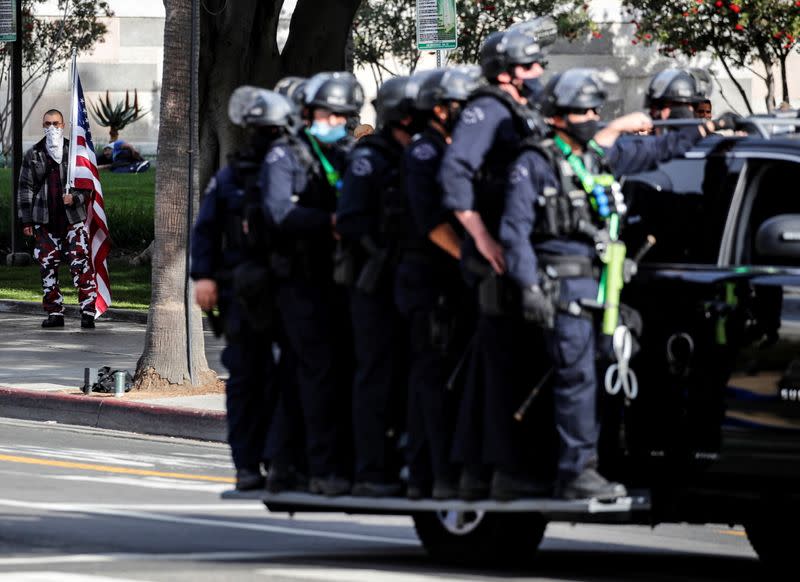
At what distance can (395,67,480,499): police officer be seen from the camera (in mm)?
8086

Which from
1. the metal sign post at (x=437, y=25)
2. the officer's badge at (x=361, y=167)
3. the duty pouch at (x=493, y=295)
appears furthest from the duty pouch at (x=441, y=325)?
the metal sign post at (x=437, y=25)

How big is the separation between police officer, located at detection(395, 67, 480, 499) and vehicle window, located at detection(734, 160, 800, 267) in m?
1.18

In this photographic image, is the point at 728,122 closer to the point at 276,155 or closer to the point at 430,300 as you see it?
the point at 430,300

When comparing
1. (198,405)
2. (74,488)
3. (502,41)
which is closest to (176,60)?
(198,405)

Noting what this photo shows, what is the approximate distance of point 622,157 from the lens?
27.1ft

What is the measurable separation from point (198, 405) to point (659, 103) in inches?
250

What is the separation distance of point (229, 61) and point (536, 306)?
15810 mm

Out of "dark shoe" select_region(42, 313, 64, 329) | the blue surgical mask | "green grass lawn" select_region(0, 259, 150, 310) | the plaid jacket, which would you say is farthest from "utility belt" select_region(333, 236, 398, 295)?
"green grass lawn" select_region(0, 259, 150, 310)

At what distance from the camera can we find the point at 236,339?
8.92m

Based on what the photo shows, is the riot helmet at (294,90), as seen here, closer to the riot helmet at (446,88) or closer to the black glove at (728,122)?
the riot helmet at (446,88)

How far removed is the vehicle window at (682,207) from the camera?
8016 millimetres

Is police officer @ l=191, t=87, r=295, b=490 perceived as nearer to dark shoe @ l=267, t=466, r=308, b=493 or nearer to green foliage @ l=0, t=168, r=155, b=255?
dark shoe @ l=267, t=466, r=308, b=493

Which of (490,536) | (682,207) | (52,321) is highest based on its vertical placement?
(682,207)

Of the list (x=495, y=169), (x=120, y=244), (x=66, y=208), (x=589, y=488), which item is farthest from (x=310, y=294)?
(x=120, y=244)
